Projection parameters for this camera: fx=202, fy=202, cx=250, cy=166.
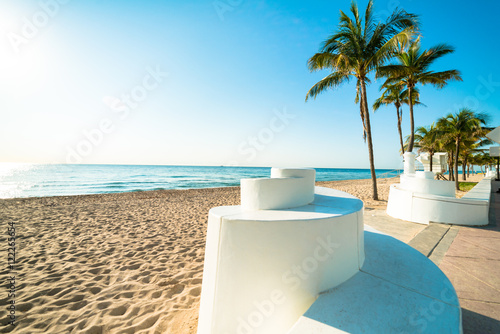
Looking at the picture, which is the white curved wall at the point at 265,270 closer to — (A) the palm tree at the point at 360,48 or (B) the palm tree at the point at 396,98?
(A) the palm tree at the point at 360,48

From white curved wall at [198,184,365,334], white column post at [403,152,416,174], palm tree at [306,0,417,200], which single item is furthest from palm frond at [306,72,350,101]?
white curved wall at [198,184,365,334]

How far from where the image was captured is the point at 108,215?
26.9 feet

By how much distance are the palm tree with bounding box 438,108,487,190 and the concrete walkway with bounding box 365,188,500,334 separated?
11.8 meters

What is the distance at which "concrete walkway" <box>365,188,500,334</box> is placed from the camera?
82.2 inches

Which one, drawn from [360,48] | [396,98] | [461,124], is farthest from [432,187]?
[461,124]

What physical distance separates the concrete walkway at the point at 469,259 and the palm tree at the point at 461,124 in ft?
38.6

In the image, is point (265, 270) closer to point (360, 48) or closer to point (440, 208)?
point (440, 208)

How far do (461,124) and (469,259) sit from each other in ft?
53.3

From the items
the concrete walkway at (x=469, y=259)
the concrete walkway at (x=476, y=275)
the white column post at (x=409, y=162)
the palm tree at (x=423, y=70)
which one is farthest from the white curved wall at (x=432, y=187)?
the palm tree at (x=423, y=70)

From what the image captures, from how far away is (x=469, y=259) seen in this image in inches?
130

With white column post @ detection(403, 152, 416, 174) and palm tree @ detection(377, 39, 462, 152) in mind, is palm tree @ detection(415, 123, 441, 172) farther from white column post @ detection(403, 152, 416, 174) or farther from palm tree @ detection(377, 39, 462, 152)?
white column post @ detection(403, 152, 416, 174)

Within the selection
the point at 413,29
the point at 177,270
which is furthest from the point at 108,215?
the point at 413,29

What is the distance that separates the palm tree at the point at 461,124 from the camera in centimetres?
1399

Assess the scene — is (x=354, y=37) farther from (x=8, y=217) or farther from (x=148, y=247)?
(x=8, y=217)
